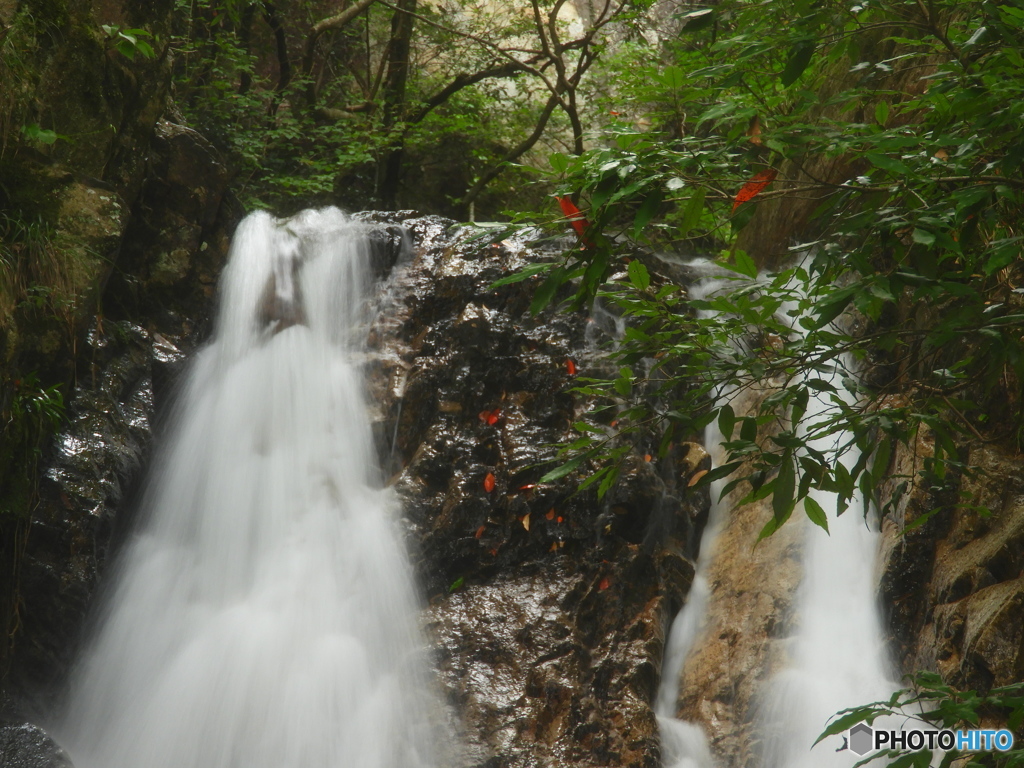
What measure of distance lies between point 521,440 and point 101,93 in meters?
3.68

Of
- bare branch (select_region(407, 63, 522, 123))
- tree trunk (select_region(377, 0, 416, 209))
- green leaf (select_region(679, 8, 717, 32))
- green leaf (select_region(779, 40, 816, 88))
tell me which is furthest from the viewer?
tree trunk (select_region(377, 0, 416, 209))

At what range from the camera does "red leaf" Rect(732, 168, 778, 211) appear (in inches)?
90.6

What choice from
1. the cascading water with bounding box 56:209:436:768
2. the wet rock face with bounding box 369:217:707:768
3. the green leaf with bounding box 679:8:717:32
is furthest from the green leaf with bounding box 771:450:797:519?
the cascading water with bounding box 56:209:436:768

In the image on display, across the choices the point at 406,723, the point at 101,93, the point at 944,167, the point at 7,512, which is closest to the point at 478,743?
the point at 406,723

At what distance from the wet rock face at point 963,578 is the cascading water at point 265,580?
2.73 metres

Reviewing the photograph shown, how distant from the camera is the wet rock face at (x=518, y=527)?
4.32 metres

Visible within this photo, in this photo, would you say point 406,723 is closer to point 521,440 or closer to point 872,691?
point 521,440

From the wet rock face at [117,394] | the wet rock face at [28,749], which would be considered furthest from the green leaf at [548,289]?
the wet rock face at [117,394]

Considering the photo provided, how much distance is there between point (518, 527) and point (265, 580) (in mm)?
1677

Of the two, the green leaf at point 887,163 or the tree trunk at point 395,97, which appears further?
the tree trunk at point 395,97

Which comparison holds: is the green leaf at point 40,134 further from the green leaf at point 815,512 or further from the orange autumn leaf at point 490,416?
the green leaf at point 815,512

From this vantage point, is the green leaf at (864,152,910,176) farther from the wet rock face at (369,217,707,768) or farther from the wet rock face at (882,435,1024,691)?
the wet rock face at (369,217,707,768)

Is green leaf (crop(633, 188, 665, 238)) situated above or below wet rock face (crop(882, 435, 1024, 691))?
above

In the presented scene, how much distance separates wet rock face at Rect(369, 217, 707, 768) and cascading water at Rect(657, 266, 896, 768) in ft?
0.85
